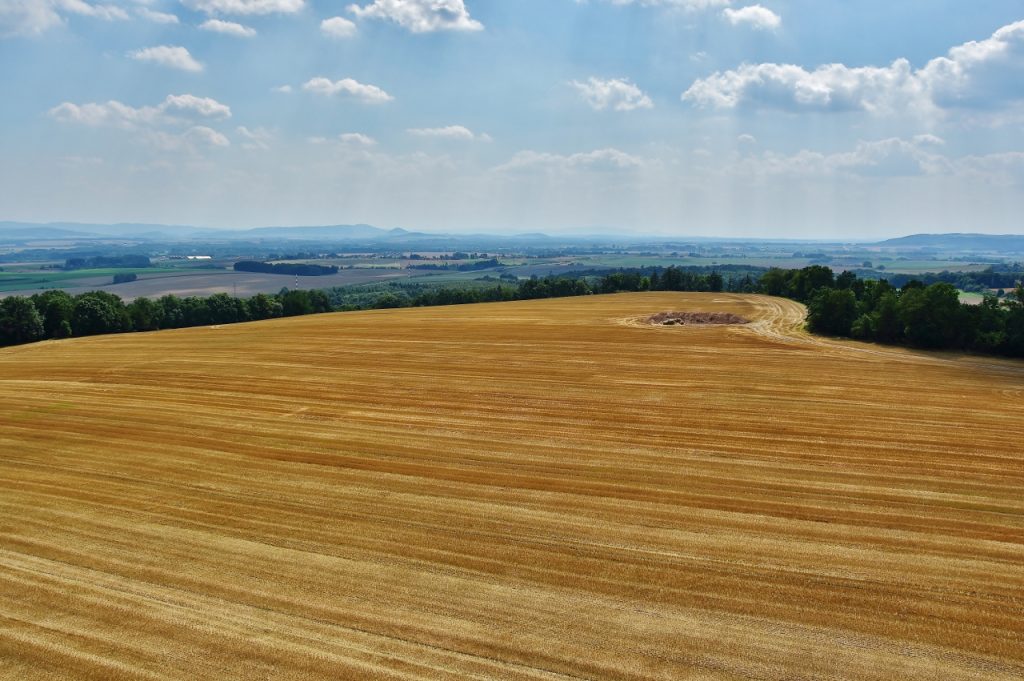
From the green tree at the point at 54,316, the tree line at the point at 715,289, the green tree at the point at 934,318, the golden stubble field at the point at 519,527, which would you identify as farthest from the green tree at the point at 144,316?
the green tree at the point at 934,318

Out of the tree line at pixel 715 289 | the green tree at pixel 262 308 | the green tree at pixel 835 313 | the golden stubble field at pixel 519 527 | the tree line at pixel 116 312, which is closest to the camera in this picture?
the golden stubble field at pixel 519 527

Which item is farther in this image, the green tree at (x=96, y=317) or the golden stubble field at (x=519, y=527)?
the green tree at (x=96, y=317)

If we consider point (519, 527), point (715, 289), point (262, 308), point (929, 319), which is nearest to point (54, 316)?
point (262, 308)

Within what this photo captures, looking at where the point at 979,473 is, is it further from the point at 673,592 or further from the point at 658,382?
the point at 658,382

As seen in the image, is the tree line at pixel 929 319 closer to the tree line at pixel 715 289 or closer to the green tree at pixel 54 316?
the tree line at pixel 715 289

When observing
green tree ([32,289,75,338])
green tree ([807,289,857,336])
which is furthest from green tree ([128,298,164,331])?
green tree ([807,289,857,336])
